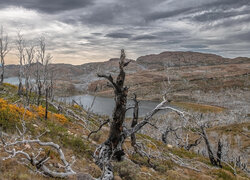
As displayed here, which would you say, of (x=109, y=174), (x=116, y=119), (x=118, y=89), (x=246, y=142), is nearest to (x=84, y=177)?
(x=109, y=174)

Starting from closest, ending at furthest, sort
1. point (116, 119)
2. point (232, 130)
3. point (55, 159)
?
point (55, 159), point (116, 119), point (232, 130)

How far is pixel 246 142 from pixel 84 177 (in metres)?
108

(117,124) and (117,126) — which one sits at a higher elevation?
(117,124)

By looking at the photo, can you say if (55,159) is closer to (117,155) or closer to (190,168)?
(117,155)

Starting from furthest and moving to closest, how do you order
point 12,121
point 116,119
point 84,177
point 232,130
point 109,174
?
point 232,130, point 12,121, point 116,119, point 109,174, point 84,177

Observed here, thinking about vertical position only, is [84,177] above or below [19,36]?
below

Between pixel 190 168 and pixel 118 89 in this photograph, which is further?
pixel 190 168

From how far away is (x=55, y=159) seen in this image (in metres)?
8.08

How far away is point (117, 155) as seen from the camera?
9.45 metres

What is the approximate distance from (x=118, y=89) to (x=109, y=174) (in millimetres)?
3489

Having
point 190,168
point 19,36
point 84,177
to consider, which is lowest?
point 190,168

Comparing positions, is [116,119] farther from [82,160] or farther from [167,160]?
[167,160]

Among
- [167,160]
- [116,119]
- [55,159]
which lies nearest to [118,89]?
[116,119]


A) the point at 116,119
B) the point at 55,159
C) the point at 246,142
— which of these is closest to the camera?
the point at 55,159
